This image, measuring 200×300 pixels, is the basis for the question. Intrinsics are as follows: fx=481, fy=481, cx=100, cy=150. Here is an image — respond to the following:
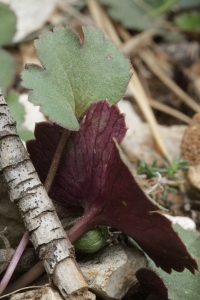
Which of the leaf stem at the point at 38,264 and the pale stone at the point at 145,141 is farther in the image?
the pale stone at the point at 145,141

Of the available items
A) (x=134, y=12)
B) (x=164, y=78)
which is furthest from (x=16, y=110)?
(x=134, y=12)

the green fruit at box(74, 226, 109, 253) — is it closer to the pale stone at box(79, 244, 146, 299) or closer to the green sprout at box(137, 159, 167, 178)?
the pale stone at box(79, 244, 146, 299)

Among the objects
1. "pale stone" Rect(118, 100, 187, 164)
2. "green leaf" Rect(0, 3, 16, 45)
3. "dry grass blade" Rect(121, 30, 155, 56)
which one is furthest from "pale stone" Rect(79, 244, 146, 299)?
"dry grass blade" Rect(121, 30, 155, 56)

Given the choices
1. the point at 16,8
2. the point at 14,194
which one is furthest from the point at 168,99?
the point at 14,194

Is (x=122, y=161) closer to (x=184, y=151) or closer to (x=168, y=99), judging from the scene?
(x=184, y=151)

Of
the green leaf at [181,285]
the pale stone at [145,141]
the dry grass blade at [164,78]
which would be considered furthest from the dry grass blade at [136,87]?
the green leaf at [181,285]

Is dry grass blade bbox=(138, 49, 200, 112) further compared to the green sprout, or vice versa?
dry grass blade bbox=(138, 49, 200, 112)

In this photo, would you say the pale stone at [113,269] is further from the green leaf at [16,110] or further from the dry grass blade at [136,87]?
the dry grass blade at [136,87]
